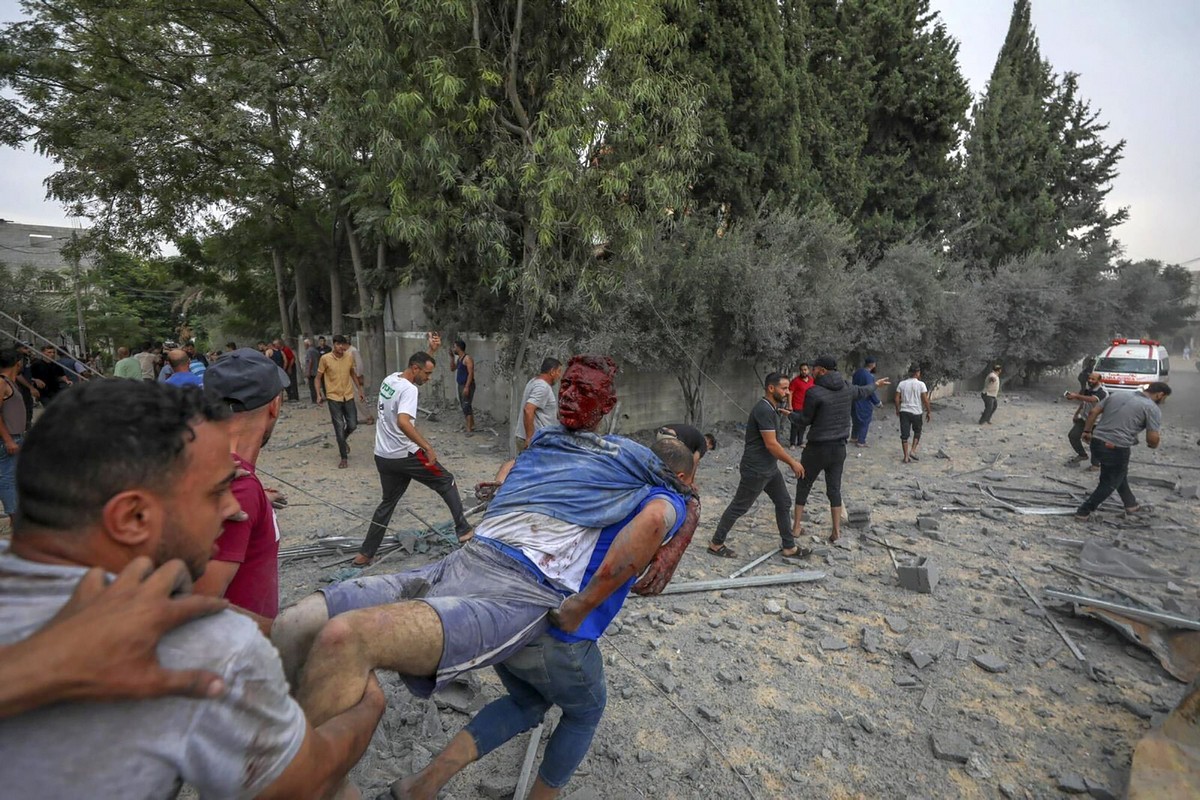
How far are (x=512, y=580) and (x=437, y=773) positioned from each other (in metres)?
0.86

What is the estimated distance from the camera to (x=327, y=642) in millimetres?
1468

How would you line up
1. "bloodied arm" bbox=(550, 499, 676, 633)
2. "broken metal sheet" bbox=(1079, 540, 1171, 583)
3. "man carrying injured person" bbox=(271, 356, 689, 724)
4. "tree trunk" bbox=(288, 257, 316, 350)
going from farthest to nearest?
"tree trunk" bbox=(288, 257, 316, 350) → "broken metal sheet" bbox=(1079, 540, 1171, 583) → "bloodied arm" bbox=(550, 499, 676, 633) → "man carrying injured person" bbox=(271, 356, 689, 724)

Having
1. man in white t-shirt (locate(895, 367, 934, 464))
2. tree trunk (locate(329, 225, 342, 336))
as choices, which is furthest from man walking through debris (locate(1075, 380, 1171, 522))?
tree trunk (locate(329, 225, 342, 336))

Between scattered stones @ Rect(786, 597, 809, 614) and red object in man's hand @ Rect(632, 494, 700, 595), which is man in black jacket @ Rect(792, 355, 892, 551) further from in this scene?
red object in man's hand @ Rect(632, 494, 700, 595)

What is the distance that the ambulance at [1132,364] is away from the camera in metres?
17.7

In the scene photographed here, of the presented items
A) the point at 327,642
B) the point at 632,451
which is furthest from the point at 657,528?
the point at 327,642

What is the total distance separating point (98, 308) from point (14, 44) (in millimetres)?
18810

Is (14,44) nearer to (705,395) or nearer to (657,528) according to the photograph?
(705,395)

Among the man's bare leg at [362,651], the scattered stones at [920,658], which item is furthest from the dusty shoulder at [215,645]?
the scattered stones at [920,658]

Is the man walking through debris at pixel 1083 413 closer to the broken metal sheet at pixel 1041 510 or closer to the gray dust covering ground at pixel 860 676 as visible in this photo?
the gray dust covering ground at pixel 860 676

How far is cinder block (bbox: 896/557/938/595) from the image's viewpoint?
17.5ft

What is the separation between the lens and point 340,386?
893 cm

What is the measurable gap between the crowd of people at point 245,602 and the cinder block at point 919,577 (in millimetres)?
3686

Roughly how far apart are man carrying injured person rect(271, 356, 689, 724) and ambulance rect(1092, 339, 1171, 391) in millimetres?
20908
